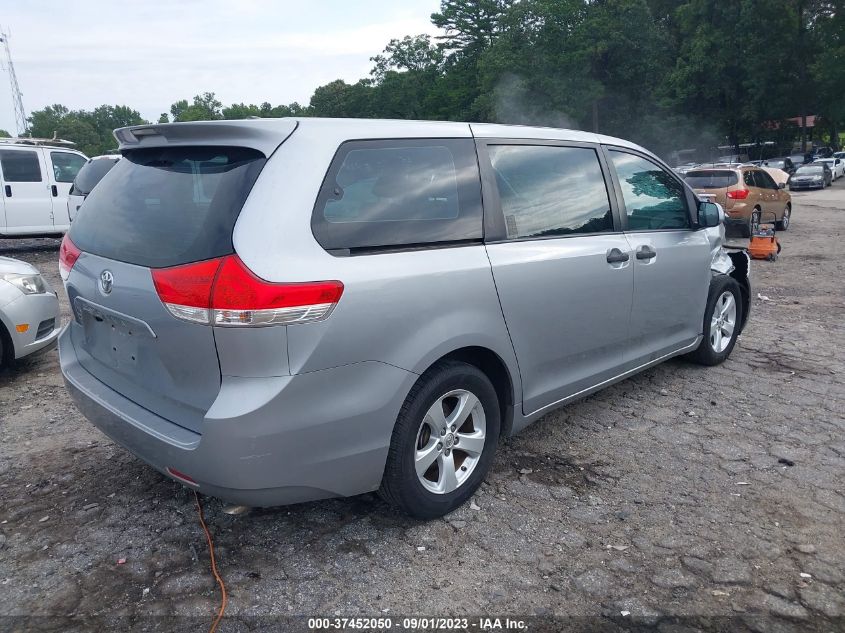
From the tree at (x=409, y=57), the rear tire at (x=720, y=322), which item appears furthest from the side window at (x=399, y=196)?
the tree at (x=409, y=57)

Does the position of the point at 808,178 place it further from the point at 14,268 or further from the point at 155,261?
the point at 155,261

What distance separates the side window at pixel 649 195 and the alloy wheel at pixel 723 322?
96cm

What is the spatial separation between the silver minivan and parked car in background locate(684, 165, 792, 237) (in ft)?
36.9

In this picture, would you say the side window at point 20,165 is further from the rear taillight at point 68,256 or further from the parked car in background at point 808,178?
the parked car in background at point 808,178

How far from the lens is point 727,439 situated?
392 cm

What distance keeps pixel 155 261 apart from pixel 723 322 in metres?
4.47

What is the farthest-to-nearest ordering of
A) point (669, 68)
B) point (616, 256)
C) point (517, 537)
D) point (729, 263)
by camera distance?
point (669, 68) < point (729, 263) < point (616, 256) < point (517, 537)

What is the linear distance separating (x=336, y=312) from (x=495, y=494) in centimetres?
145

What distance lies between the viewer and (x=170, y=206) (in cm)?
265

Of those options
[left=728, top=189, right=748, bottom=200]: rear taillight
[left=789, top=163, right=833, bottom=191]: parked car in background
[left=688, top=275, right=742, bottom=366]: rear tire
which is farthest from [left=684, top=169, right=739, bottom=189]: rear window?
[left=789, top=163, right=833, bottom=191]: parked car in background

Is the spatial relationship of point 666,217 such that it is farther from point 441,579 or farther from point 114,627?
point 114,627

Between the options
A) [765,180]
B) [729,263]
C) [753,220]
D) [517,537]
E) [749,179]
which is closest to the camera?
[517,537]

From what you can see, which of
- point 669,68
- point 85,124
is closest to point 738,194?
point 669,68

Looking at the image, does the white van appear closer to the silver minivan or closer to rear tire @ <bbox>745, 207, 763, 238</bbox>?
the silver minivan
